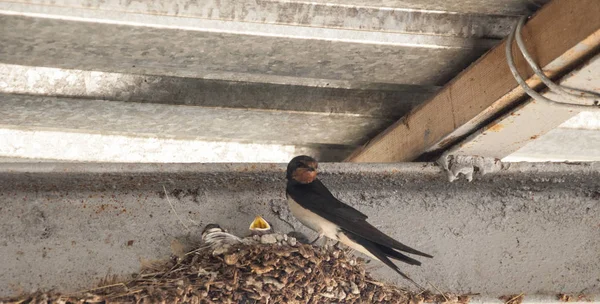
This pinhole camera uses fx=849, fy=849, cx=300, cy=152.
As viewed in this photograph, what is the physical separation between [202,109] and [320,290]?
2.60 ft

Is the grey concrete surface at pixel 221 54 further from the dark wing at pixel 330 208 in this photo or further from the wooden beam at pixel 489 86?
the dark wing at pixel 330 208

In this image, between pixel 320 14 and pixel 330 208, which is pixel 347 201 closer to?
pixel 330 208

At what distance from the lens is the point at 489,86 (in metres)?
2.56

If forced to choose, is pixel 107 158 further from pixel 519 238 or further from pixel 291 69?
pixel 519 238

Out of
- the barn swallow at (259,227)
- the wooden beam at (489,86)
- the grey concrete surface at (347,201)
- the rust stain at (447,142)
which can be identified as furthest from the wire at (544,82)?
the barn swallow at (259,227)

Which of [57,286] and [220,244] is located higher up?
[220,244]

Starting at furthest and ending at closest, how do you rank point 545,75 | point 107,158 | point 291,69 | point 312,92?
1. point 107,158
2. point 312,92
3. point 291,69
4. point 545,75

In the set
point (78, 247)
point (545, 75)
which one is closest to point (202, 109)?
point (78, 247)

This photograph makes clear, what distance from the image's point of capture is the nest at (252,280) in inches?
104

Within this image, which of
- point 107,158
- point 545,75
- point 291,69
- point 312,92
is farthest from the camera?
point 107,158

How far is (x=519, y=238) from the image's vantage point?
3.18 m

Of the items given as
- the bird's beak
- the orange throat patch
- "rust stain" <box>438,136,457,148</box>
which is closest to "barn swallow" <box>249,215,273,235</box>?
the bird's beak

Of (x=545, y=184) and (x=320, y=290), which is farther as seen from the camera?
(x=545, y=184)

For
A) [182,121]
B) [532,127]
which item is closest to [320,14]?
[532,127]
